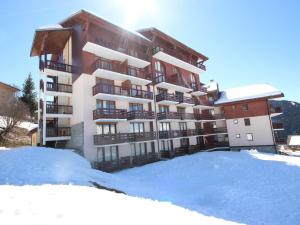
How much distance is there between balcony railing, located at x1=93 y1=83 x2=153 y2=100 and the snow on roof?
1806 cm

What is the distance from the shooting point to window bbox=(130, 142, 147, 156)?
84.7 ft

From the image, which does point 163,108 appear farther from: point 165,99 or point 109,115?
point 109,115

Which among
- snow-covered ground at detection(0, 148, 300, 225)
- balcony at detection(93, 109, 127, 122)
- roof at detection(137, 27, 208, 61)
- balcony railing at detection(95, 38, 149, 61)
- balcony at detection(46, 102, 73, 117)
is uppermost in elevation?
roof at detection(137, 27, 208, 61)

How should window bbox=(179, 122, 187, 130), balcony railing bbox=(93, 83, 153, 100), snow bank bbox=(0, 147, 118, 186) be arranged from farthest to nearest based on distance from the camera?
window bbox=(179, 122, 187, 130) < balcony railing bbox=(93, 83, 153, 100) < snow bank bbox=(0, 147, 118, 186)

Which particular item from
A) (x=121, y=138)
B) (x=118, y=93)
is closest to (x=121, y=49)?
(x=118, y=93)

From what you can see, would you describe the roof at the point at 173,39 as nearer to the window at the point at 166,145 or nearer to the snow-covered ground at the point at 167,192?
the window at the point at 166,145

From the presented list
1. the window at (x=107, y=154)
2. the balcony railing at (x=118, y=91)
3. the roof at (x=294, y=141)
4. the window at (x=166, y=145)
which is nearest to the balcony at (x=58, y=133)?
the window at (x=107, y=154)

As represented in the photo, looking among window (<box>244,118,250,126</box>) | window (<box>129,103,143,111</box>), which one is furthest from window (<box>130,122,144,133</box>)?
window (<box>244,118,250,126</box>)

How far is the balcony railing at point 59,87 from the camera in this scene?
23.0 metres

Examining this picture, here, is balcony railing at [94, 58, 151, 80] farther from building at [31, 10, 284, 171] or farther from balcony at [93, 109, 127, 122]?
balcony at [93, 109, 127, 122]

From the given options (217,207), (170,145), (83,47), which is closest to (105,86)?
(83,47)

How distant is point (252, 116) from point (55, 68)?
110ft

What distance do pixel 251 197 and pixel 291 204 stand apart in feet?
7.25

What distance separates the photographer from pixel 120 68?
26906 millimetres
